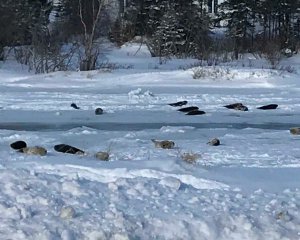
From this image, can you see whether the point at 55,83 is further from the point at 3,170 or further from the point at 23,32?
the point at 23,32

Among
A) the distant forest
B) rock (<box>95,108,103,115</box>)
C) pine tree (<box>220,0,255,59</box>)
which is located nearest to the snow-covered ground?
rock (<box>95,108,103,115</box>)

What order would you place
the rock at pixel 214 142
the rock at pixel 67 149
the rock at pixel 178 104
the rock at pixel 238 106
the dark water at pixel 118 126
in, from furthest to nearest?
the rock at pixel 178 104 < the rock at pixel 238 106 < the dark water at pixel 118 126 < the rock at pixel 214 142 < the rock at pixel 67 149

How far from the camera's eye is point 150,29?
→ 165ft

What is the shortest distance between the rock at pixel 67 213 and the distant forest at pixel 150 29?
2256 cm

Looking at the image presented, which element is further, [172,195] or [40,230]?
[172,195]

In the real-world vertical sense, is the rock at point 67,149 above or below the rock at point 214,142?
above

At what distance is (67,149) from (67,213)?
11.0 feet

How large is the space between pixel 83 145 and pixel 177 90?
1048 cm

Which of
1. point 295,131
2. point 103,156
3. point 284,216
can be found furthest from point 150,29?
point 284,216

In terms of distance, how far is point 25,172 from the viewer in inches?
264

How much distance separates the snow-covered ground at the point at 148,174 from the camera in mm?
5570

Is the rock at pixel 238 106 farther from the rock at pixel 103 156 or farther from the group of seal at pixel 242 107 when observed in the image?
the rock at pixel 103 156

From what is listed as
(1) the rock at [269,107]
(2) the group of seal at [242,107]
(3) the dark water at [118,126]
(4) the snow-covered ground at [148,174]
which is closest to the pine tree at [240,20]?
(1) the rock at [269,107]

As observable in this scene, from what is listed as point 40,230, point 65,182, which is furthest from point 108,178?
point 40,230
